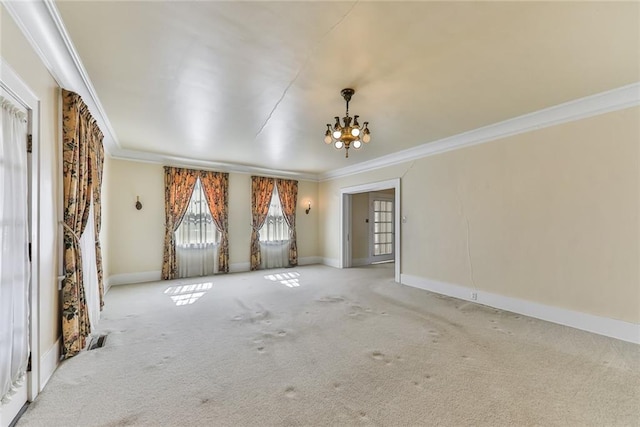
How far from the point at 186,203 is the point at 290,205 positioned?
8.36 ft

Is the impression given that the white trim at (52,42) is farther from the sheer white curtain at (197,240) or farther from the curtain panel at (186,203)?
the sheer white curtain at (197,240)

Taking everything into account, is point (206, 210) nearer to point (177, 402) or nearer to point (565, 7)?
point (177, 402)

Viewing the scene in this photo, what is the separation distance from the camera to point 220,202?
643cm

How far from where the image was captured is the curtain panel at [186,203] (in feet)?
19.1

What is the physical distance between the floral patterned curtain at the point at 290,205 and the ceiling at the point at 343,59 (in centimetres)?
338

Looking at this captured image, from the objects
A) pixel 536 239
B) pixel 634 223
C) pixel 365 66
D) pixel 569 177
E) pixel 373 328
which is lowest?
pixel 373 328

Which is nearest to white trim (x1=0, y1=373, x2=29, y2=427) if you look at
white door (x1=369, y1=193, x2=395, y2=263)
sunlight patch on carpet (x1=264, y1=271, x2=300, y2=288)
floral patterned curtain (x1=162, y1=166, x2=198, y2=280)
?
sunlight patch on carpet (x1=264, y1=271, x2=300, y2=288)

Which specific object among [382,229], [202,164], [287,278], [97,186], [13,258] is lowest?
[287,278]

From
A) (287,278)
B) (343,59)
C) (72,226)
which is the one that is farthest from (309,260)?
(343,59)

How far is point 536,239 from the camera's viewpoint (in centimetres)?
367

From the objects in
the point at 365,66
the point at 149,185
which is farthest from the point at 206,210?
the point at 365,66

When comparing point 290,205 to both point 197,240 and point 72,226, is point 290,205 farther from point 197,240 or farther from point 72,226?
point 72,226

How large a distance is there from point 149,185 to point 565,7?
6.47 m

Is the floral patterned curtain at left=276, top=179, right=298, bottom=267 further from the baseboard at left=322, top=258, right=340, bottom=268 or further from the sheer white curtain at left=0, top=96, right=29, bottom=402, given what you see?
the sheer white curtain at left=0, top=96, right=29, bottom=402
